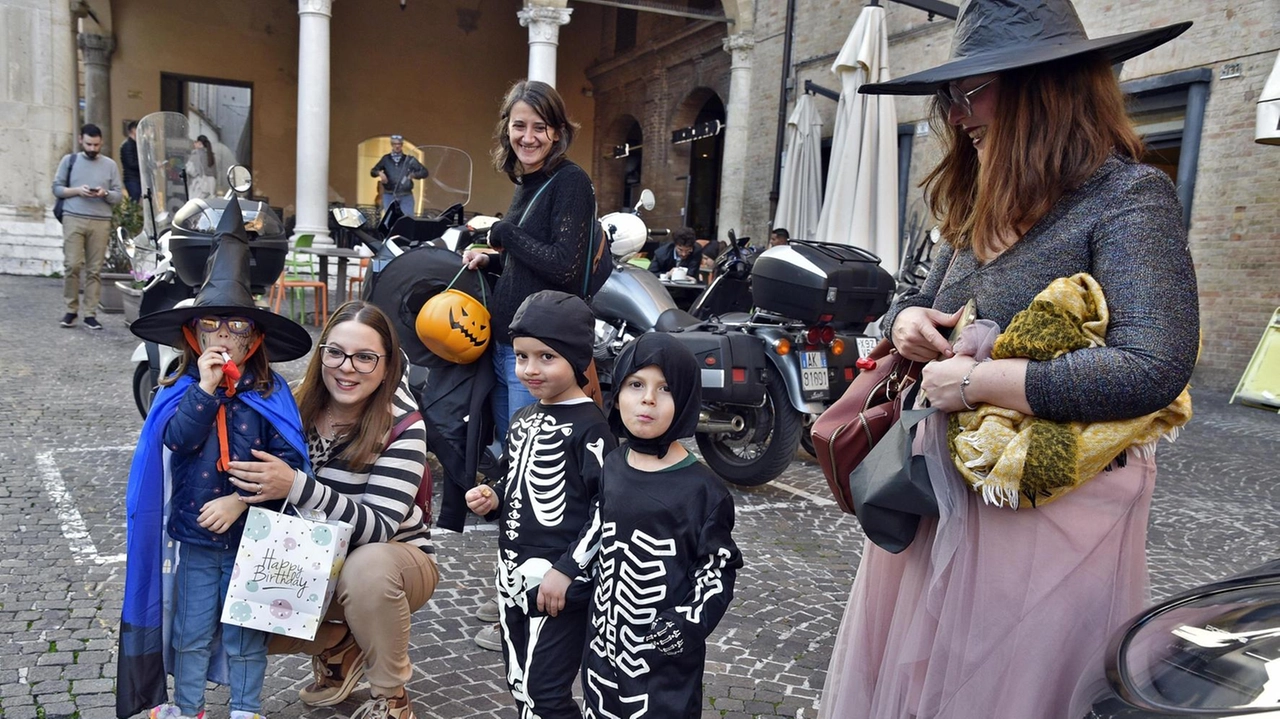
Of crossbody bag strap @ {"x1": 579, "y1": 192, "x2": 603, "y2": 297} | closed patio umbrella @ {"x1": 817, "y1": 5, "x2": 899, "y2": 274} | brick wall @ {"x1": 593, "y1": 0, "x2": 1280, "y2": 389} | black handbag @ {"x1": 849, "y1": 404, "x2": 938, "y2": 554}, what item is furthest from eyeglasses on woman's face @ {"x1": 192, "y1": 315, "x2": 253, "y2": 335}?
closed patio umbrella @ {"x1": 817, "y1": 5, "x2": 899, "y2": 274}

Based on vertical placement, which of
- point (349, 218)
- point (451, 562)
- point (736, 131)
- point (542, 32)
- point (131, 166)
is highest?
point (542, 32)

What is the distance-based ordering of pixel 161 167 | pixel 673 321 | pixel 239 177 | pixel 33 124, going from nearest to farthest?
pixel 239 177 < pixel 673 321 < pixel 161 167 < pixel 33 124

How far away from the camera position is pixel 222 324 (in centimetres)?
239

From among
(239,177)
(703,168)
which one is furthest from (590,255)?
(703,168)

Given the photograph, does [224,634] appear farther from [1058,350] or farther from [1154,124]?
[1154,124]

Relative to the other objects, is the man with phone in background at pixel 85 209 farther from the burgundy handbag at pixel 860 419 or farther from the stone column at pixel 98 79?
the stone column at pixel 98 79

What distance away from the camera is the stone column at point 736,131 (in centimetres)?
1611

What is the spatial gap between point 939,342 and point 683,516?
2.21ft

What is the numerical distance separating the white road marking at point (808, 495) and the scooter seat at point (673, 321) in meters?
1.09

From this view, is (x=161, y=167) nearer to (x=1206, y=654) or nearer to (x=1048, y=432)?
(x=1048, y=432)

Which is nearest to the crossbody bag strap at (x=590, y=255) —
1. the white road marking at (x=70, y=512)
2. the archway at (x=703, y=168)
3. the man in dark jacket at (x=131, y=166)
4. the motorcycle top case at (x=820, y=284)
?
the motorcycle top case at (x=820, y=284)

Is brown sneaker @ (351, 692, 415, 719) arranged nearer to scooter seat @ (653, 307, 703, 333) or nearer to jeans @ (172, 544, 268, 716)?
jeans @ (172, 544, 268, 716)

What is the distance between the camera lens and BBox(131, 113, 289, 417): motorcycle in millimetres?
4441

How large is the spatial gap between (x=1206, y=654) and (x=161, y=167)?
6.42 metres
